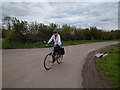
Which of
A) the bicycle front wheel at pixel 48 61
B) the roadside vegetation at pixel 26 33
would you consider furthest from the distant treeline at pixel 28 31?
the bicycle front wheel at pixel 48 61

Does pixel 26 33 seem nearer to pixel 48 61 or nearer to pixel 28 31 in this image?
pixel 28 31

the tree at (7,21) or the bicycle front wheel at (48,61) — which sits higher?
the tree at (7,21)

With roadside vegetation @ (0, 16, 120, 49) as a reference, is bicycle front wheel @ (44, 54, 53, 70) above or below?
below

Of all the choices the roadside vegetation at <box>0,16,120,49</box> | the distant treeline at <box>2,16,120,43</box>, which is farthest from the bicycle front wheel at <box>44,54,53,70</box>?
the distant treeline at <box>2,16,120,43</box>

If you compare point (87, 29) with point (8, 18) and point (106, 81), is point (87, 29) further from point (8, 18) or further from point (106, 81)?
point (106, 81)

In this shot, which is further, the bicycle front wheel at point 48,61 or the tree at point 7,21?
the tree at point 7,21

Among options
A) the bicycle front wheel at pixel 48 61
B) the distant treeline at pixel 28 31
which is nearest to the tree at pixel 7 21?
the distant treeline at pixel 28 31

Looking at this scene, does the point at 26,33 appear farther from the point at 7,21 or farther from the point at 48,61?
the point at 48,61

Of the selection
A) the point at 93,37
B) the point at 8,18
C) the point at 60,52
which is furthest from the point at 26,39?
the point at 93,37

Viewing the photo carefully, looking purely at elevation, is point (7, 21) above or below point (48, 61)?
above

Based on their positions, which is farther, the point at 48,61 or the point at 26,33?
the point at 26,33

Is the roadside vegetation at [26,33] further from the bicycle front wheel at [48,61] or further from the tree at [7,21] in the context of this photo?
the bicycle front wheel at [48,61]

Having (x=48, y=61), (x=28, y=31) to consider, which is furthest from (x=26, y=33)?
(x=48, y=61)

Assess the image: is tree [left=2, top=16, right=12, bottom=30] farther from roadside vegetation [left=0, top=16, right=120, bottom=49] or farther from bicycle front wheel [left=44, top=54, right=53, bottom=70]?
bicycle front wheel [left=44, top=54, right=53, bottom=70]
